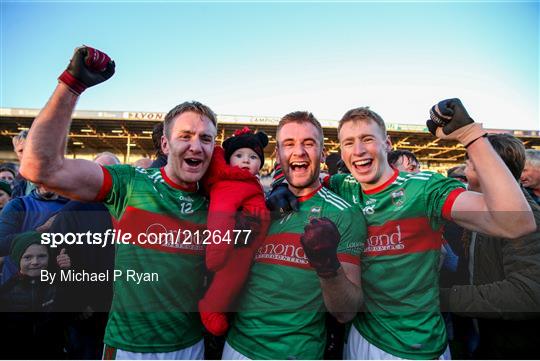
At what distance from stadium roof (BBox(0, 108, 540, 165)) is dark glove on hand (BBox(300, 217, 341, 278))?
15.2 meters

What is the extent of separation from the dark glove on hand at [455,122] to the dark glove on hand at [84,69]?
182cm

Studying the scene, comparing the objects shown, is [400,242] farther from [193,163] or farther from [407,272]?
[193,163]

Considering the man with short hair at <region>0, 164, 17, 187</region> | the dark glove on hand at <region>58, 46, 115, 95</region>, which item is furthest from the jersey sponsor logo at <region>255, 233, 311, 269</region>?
the man with short hair at <region>0, 164, 17, 187</region>

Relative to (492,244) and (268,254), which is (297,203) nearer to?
(268,254)

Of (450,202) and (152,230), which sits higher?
(450,202)

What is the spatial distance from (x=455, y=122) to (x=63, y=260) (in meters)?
2.68

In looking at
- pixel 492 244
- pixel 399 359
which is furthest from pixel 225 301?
pixel 492 244

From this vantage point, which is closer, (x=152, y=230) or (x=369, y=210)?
(x=152, y=230)

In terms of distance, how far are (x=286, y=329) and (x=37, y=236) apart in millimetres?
1951

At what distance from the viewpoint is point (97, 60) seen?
1.47 m

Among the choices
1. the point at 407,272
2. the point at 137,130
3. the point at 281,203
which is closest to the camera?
the point at 407,272

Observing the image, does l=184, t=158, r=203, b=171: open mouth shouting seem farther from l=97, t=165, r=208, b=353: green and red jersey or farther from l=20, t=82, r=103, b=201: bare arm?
l=20, t=82, r=103, b=201: bare arm

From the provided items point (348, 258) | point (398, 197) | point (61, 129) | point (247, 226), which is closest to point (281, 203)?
point (247, 226)

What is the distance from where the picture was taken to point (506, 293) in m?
1.77
